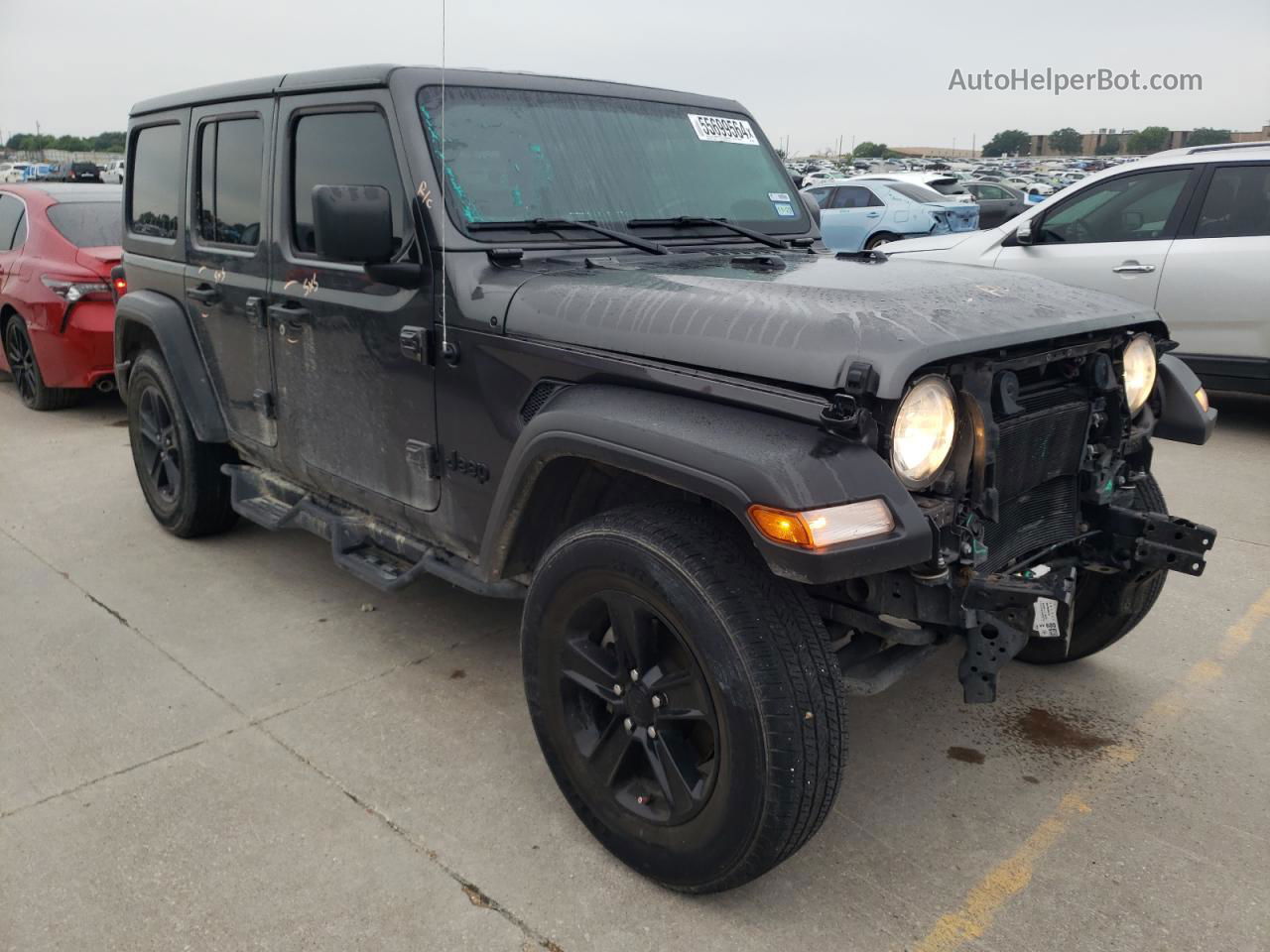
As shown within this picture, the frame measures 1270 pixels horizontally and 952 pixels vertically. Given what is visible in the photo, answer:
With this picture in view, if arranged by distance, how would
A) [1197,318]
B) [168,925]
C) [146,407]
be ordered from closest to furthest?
[168,925]
[146,407]
[1197,318]

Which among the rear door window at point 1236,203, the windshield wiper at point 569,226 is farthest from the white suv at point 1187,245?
the windshield wiper at point 569,226

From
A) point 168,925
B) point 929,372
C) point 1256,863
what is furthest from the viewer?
point 1256,863

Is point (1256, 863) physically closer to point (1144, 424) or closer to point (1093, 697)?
point (1093, 697)

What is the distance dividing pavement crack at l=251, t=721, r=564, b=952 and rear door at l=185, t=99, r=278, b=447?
1.42 metres

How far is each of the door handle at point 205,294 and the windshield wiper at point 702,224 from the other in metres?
1.84

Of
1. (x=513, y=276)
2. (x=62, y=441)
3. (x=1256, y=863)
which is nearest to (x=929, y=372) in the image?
(x=513, y=276)

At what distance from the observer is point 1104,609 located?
3.35 metres

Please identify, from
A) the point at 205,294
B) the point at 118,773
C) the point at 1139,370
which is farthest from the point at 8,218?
the point at 1139,370

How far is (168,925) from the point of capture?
2.42 m

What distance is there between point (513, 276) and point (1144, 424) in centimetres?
188

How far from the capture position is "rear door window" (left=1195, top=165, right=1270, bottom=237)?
6.51m

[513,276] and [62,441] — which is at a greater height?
[513,276]

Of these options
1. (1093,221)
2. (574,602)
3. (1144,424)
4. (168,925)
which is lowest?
(168,925)

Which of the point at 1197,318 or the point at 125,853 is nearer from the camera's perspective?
the point at 125,853
